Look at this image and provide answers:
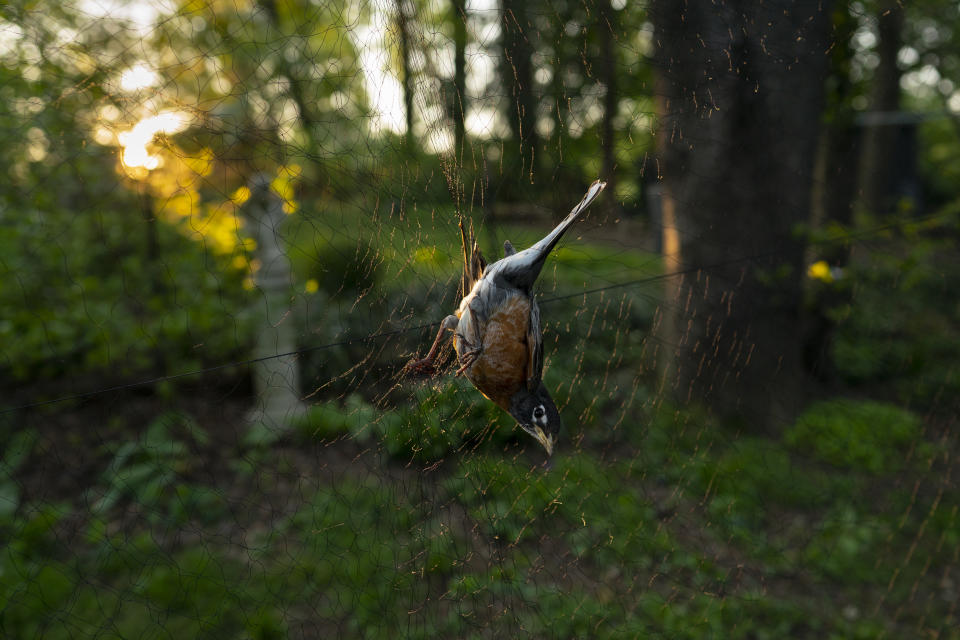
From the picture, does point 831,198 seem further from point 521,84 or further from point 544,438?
point 544,438

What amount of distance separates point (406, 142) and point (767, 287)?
3.03 metres

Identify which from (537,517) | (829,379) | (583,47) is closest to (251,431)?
(537,517)

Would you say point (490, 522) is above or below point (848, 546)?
above

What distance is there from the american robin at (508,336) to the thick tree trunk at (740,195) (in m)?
1.10

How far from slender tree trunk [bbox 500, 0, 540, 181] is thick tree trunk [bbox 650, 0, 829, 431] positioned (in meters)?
0.55

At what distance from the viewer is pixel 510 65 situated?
228 centimetres

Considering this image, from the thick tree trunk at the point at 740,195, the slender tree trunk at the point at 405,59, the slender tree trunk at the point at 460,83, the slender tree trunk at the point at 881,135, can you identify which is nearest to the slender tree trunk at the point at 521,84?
the slender tree trunk at the point at 460,83

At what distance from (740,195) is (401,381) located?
9.74 ft

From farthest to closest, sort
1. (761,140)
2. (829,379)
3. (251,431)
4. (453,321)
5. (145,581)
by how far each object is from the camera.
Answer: (829,379) < (251,431) < (761,140) < (145,581) < (453,321)

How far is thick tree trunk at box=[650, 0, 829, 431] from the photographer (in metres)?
2.66

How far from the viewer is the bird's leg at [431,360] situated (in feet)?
6.16

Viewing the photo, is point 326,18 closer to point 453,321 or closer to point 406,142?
point 406,142

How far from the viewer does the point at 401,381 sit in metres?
2.01

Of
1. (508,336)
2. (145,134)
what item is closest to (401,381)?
(508,336)
